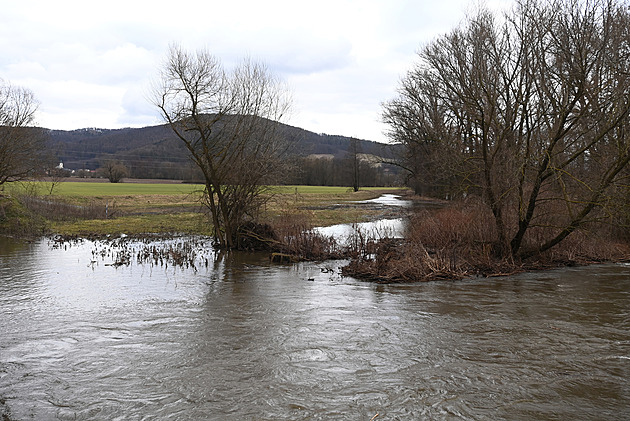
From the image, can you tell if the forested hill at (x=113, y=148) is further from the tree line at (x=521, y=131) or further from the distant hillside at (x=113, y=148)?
the tree line at (x=521, y=131)

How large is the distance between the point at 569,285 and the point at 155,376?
436 inches

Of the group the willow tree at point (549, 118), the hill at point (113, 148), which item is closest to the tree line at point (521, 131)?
the willow tree at point (549, 118)

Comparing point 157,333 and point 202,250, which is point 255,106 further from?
point 157,333

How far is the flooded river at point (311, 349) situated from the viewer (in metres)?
5.96

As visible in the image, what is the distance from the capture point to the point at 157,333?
8836mm

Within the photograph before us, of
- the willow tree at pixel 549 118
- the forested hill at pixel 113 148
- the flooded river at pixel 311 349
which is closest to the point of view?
the flooded river at pixel 311 349

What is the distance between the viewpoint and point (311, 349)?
8.00 meters

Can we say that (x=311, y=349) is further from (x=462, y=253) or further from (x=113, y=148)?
(x=113, y=148)

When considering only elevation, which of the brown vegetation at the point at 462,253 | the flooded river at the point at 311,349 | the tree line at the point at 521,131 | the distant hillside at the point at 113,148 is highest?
the distant hillside at the point at 113,148

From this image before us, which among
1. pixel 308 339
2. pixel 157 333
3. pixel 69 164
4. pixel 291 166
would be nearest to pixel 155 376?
pixel 157 333

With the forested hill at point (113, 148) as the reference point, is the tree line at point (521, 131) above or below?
below

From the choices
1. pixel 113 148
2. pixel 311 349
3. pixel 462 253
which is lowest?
pixel 311 349

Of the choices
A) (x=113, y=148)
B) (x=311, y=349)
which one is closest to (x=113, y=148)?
(x=113, y=148)

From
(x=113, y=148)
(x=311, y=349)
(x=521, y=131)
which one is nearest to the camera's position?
(x=311, y=349)
